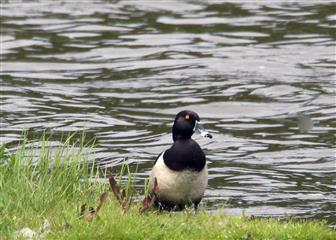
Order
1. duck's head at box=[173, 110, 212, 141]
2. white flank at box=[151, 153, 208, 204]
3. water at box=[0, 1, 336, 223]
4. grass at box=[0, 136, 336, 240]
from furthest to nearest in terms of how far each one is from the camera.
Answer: water at box=[0, 1, 336, 223] < duck's head at box=[173, 110, 212, 141] < white flank at box=[151, 153, 208, 204] < grass at box=[0, 136, 336, 240]

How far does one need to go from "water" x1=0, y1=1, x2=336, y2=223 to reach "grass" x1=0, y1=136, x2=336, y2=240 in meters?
2.45

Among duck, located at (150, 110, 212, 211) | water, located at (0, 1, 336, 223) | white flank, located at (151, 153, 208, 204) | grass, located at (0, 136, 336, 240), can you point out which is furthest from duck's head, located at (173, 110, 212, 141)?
water, located at (0, 1, 336, 223)

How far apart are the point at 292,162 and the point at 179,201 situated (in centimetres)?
527

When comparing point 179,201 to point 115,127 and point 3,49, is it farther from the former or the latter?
point 3,49

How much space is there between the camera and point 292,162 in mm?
15438

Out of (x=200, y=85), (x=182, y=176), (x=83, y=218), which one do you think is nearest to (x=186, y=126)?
(x=182, y=176)

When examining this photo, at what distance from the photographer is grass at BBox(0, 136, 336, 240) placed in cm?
885

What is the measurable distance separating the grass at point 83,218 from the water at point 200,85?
2451 mm

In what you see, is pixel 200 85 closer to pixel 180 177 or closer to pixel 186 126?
pixel 186 126

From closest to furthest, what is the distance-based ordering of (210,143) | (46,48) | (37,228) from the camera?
(37,228)
(210,143)
(46,48)

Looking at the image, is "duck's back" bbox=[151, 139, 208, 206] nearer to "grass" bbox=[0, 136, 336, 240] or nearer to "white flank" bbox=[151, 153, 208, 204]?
"white flank" bbox=[151, 153, 208, 204]

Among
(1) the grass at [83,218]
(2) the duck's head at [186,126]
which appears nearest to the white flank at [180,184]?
(1) the grass at [83,218]

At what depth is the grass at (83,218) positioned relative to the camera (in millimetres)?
8852

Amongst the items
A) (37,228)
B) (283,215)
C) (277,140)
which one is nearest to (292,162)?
(277,140)
